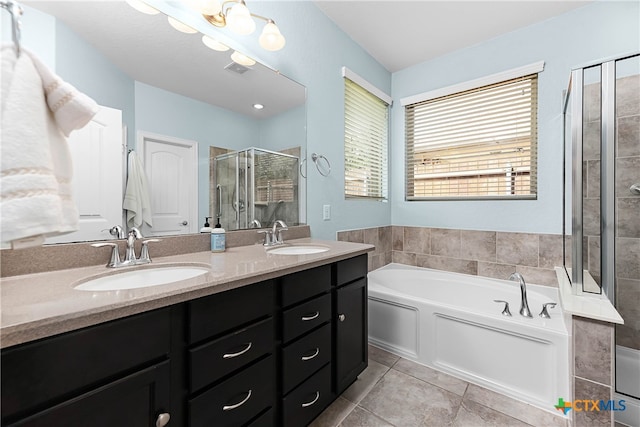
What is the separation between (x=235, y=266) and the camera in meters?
1.07

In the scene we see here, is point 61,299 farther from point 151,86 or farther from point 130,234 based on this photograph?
point 151,86

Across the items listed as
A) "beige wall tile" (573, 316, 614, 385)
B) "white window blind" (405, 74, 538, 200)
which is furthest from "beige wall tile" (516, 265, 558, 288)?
"beige wall tile" (573, 316, 614, 385)

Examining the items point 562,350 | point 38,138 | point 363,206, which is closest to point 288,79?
point 363,206

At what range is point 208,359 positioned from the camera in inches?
32.9

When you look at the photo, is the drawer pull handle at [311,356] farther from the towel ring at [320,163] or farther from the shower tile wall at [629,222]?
the shower tile wall at [629,222]

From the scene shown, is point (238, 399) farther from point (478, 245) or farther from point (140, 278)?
point (478, 245)

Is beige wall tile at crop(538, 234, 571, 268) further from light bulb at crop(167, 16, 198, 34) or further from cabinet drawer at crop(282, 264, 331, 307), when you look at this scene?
light bulb at crop(167, 16, 198, 34)

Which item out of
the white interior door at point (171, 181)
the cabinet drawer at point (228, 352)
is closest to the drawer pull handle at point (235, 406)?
the cabinet drawer at point (228, 352)

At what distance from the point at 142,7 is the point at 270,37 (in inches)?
24.8

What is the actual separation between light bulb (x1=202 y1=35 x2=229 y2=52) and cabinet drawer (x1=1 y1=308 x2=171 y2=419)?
4.44 feet

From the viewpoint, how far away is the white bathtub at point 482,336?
1.50 meters

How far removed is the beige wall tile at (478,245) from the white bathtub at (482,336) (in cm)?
20

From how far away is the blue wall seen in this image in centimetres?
192

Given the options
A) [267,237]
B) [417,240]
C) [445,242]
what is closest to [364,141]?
[417,240]
